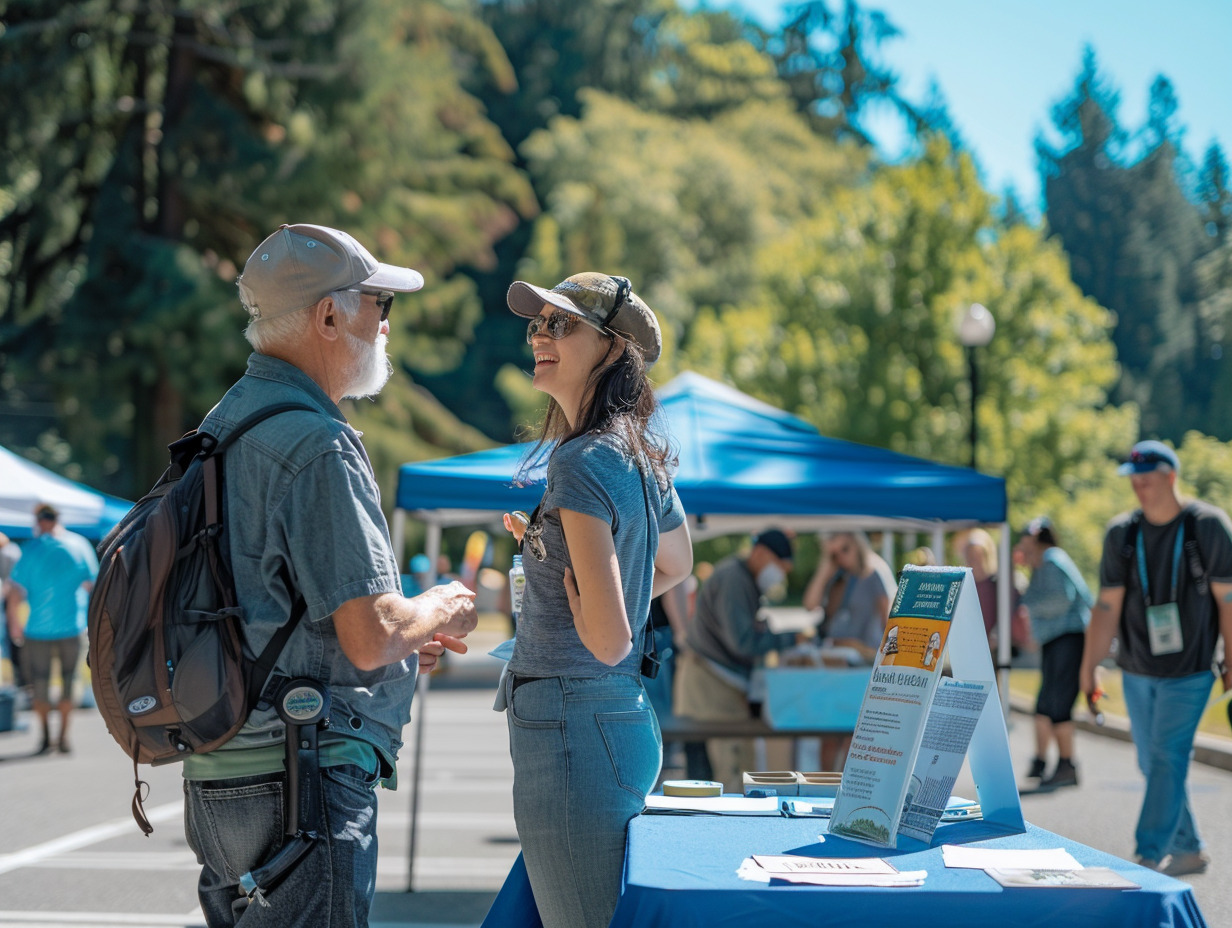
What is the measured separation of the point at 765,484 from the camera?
21.9ft

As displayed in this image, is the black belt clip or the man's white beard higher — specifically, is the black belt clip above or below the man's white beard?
below

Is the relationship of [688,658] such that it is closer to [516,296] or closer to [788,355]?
[516,296]

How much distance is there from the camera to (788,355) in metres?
28.0

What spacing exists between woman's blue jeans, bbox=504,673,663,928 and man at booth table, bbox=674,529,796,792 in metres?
5.34

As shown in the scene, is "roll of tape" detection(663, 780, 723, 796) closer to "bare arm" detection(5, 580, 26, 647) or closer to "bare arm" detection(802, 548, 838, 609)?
"bare arm" detection(802, 548, 838, 609)

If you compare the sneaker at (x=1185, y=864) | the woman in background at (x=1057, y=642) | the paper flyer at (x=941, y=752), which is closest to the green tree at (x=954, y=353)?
the woman in background at (x=1057, y=642)

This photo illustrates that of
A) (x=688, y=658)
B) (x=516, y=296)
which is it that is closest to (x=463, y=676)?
(x=688, y=658)

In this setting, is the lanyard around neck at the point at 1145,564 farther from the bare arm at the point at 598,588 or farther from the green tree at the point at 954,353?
the green tree at the point at 954,353

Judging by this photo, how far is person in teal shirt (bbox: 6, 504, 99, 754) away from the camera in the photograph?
37.9ft

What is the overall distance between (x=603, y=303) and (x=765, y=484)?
3995 mm

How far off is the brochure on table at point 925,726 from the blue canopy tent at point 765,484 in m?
3.58

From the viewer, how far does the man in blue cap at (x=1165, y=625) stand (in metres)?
6.30

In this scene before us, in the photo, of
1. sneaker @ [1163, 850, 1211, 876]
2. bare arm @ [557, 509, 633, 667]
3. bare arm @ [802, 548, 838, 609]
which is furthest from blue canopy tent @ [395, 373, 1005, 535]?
bare arm @ [802, 548, 838, 609]

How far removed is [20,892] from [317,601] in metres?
5.20
